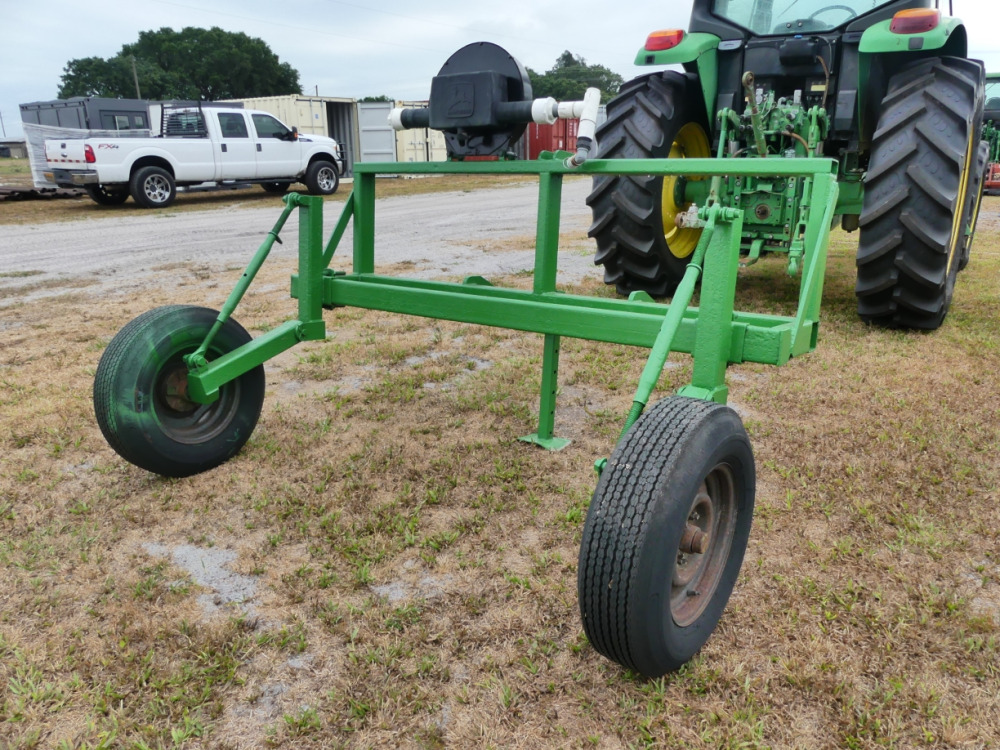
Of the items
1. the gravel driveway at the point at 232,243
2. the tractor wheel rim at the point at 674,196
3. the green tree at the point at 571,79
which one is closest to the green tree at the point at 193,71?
the green tree at the point at 571,79

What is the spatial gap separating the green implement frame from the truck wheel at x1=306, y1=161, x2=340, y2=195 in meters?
13.0

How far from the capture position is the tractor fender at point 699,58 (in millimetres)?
5273

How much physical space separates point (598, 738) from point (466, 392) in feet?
8.02

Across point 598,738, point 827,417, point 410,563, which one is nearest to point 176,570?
point 410,563

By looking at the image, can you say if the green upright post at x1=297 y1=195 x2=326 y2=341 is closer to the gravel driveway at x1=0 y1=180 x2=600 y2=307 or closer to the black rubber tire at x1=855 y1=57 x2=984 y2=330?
the black rubber tire at x1=855 y1=57 x2=984 y2=330

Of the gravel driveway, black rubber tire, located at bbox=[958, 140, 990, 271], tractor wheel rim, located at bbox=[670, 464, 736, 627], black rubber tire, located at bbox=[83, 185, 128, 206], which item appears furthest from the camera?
black rubber tire, located at bbox=[83, 185, 128, 206]

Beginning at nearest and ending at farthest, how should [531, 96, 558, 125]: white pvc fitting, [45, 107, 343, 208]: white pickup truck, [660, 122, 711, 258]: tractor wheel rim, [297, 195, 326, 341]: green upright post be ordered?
[531, 96, 558, 125]: white pvc fitting
[297, 195, 326, 341]: green upright post
[660, 122, 711, 258]: tractor wheel rim
[45, 107, 343, 208]: white pickup truck

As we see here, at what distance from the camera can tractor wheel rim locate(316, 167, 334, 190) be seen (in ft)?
51.6

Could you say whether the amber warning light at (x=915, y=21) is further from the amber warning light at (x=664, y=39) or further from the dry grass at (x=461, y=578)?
the dry grass at (x=461, y=578)

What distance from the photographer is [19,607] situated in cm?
218

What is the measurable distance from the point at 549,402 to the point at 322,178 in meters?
13.8

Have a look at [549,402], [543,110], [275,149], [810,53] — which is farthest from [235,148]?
[543,110]

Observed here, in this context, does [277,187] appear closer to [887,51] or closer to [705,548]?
[887,51]

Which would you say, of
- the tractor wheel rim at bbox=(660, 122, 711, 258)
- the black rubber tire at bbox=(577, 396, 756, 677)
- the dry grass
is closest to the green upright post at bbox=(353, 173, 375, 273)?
the dry grass
